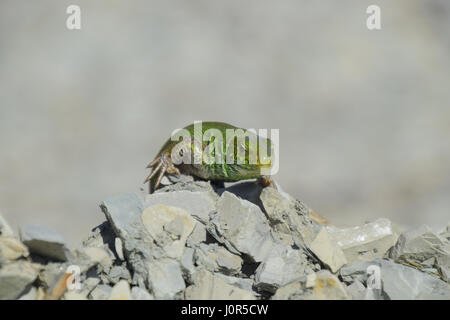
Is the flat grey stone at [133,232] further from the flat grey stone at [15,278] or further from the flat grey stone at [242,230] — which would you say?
the flat grey stone at [15,278]

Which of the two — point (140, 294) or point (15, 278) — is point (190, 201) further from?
point (15, 278)

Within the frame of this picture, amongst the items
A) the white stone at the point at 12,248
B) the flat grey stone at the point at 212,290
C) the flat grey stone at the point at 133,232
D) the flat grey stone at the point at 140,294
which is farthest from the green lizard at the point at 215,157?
the white stone at the point at 12,248

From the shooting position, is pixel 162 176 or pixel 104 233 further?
pixel 162 176

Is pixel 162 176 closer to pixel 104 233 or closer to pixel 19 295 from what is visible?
pixel 104 233

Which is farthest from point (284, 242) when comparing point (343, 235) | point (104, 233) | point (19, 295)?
point (19, 295)

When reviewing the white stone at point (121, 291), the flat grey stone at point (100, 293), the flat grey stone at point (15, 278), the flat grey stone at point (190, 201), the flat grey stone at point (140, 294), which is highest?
the flat grey stone at point (190, 201)

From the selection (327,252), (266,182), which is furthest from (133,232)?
(266,182)

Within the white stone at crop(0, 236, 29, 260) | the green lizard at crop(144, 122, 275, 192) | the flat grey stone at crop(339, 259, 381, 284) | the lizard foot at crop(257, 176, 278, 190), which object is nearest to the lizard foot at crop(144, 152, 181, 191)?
the green lizard at crop(144, 122, 275, 192)
